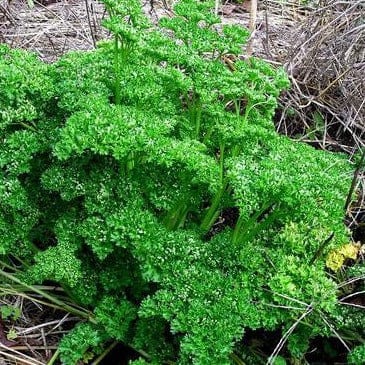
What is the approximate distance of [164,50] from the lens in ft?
7.70

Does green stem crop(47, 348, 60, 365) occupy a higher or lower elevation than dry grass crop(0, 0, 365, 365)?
lower

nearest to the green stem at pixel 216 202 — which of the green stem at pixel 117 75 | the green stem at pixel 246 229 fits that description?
the green stem at pixel 246 229

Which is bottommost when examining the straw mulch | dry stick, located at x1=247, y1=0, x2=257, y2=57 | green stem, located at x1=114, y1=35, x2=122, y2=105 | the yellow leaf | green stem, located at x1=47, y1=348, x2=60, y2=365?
green stem, located at x1=47, y1=348, x2=60, y2=365

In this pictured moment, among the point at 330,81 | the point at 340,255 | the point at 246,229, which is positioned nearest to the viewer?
the point at 246,229

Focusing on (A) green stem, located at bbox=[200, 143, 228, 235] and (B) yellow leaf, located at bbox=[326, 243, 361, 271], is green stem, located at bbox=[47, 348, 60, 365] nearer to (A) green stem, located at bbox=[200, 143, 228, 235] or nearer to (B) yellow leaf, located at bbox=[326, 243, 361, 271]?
(A) green stem, located at bbox=[200, 143, 228, 235]

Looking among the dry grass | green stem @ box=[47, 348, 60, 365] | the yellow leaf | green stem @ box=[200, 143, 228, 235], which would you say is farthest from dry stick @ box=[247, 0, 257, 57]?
green stem @ box=[47, 348, 60, 365]

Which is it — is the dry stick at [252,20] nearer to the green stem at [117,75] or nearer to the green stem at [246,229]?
the green stem at [117,75]

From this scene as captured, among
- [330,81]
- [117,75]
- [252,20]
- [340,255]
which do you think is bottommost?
[340,255]

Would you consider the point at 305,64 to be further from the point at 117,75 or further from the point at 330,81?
the point at 117,75

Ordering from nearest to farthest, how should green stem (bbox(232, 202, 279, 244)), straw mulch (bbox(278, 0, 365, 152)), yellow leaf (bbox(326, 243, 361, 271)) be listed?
green stem (bbox(232, 202, 279, 244)) → yellow leaf (bbox(326, 243, 361, 271)) → straw mulch (bbox(278, 0, 365, 152))

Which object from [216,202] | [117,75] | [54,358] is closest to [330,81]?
[216,202]

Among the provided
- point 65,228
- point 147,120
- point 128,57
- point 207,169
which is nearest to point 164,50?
point 128,57

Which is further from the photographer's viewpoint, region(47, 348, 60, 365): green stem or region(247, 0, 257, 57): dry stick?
region(247, 0, 257, 57): dry stick

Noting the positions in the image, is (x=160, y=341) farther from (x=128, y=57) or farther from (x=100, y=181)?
(x=128, y=57)
